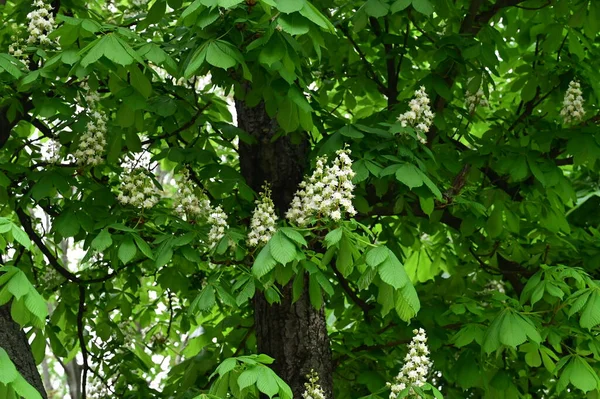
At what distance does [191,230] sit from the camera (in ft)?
11.8

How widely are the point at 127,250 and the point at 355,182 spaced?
911 millimetres

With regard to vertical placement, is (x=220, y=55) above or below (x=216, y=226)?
above

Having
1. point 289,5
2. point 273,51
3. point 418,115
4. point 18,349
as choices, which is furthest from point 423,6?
point 18,349

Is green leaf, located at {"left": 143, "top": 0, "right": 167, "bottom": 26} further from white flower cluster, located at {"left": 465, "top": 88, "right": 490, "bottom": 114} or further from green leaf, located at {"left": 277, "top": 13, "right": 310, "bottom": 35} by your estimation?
white flower cluster, located at {"left": 465, "top": 88, "right": 490, "bottom": 114}

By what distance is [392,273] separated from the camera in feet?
9.85

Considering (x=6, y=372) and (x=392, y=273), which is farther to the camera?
(x=392, y=273)

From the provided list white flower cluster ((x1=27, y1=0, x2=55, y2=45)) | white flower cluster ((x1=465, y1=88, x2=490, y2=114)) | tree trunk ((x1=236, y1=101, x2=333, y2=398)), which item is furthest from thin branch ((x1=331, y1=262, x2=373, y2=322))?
white flower cluster ((x1=27, y1=0, x2=55, y2=45))

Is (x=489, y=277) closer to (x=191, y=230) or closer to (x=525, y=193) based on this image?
(x=525, y=193)

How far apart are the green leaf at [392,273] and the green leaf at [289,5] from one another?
0.84 m

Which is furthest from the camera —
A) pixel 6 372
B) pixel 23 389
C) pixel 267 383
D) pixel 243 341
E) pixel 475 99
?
pixel 243 341

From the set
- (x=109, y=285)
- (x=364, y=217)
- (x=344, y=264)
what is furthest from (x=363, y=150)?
(x=109, y=285)

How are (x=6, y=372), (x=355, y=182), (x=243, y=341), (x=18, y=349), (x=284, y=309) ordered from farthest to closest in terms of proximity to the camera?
(x=243, y=341), (x=284, y=309), (x=18, y=349), (x=355, y=182), (x=6, y=372)

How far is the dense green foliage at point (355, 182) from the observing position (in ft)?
10.7

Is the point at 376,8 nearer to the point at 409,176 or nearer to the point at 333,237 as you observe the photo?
the point at 409,176
